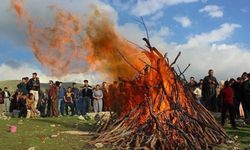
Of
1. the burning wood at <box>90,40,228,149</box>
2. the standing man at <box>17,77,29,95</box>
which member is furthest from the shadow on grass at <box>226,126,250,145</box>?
the standing man at <box>17,77,29,95</box>

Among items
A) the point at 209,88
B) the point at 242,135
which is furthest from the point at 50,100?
the point at 242,135

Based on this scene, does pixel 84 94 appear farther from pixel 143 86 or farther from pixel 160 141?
pixel 160 141

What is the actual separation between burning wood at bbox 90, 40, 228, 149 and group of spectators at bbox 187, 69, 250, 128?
3.12 m

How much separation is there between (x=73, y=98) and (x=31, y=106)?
3.11 m

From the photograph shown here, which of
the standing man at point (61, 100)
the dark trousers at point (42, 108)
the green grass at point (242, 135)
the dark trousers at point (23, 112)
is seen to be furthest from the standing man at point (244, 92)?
the dark trousers at point (42, 108)

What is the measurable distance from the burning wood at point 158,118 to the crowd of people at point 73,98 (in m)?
6.52

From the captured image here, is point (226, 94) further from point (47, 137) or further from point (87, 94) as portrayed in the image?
point (87, 94)

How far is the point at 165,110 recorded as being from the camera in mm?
15938

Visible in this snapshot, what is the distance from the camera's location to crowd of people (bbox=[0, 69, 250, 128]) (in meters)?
23.8

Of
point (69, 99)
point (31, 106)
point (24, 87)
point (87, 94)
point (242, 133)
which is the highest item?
point (24, 87)

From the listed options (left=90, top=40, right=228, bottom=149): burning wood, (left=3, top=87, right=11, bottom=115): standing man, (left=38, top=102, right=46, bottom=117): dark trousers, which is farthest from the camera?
(left=38, top=102, right=46, bottom=117): dark trousers

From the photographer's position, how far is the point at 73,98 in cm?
2897

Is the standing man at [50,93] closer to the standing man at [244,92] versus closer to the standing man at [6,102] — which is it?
the standing man at [6,102]

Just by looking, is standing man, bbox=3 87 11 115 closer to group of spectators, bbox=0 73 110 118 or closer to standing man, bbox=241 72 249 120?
group of spectators, bbox=0 73 110 118
